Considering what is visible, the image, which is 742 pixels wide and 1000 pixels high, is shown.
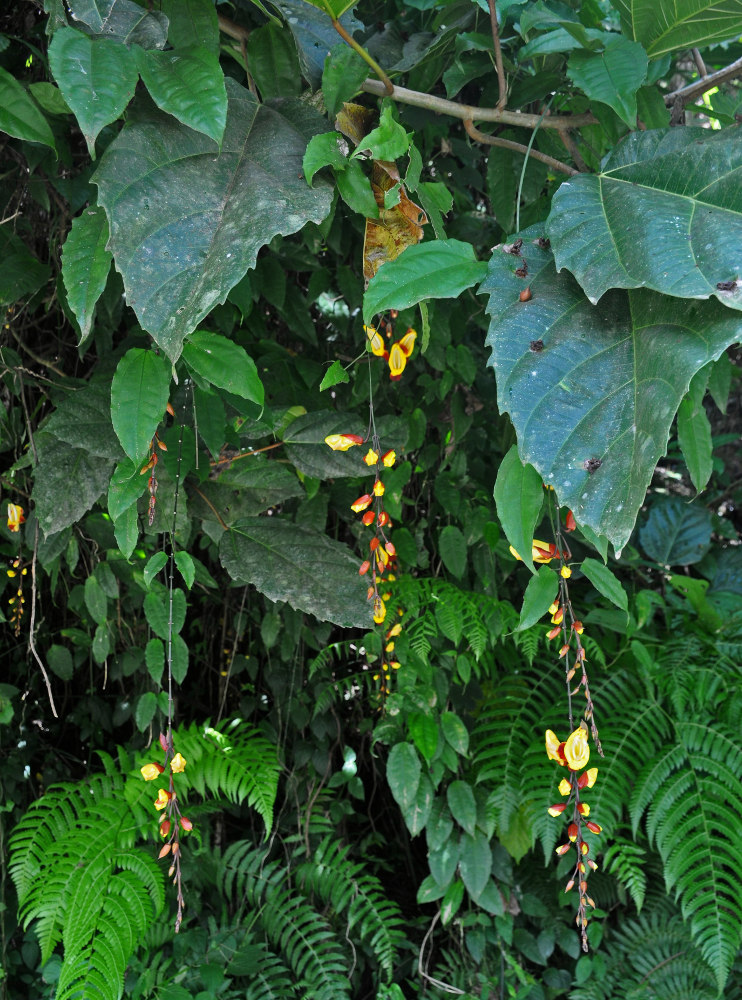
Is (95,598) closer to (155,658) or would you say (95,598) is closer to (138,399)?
(155,658)

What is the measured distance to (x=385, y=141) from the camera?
729 millimetres

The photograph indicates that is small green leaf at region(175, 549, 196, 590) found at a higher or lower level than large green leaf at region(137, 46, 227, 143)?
lower

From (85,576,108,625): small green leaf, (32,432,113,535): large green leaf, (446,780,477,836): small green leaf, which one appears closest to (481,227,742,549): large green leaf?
(32,432,113,535): large green leaf

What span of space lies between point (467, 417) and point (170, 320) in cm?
106

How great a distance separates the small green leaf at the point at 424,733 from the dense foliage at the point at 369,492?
10 mm

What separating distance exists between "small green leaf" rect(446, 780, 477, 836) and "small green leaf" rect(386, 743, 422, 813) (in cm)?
12

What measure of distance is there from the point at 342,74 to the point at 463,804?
145 cm

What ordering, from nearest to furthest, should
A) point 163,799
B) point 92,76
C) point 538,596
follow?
point 92,76
point 538,596
point 163,799

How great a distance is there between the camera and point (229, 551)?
1232mm

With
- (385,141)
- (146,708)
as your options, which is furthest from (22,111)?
(146,708)

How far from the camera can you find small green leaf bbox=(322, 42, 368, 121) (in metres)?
0.78

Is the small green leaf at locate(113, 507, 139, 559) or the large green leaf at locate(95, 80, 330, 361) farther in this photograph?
the small green leaf at locate(113, 507, 139, 559)

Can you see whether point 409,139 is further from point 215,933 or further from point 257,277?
point 215,933

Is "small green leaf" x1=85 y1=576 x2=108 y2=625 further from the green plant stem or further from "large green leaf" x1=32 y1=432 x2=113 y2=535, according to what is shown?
the green plant stem
